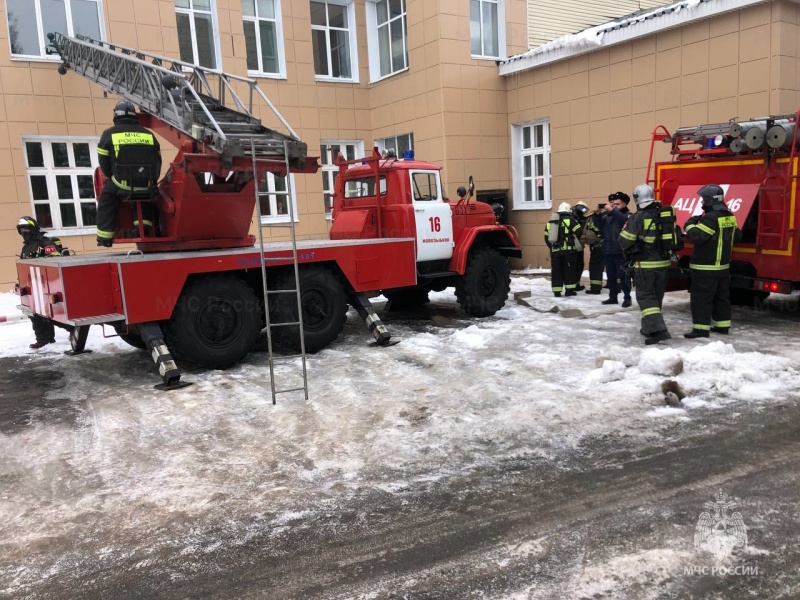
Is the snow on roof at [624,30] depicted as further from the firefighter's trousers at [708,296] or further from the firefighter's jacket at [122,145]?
the firefighter's jacket at [122,145]

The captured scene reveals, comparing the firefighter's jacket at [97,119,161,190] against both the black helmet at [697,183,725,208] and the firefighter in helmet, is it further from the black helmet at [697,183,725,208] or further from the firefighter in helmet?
the firefighter in helmet

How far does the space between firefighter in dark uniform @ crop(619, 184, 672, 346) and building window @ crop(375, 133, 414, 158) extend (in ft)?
32.4

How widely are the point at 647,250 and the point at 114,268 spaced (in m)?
6.20

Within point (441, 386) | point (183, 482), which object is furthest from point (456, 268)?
point (183, 482)

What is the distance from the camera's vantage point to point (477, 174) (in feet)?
53.7

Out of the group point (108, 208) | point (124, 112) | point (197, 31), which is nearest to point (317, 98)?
point (197, 31)

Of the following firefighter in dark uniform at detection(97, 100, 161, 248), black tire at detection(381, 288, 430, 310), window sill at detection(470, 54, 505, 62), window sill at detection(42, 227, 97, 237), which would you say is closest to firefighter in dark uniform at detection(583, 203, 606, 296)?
black tire at detection(381, 288, 430, 310)

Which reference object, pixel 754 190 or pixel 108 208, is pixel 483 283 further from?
Result: pixel 108 208

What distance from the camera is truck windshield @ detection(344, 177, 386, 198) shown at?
31.3ft

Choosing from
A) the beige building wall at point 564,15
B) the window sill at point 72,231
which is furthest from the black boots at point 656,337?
the window sill at point 72,231

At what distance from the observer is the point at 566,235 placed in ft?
38.3

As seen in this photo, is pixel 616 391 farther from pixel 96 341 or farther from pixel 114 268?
pixel 96 341

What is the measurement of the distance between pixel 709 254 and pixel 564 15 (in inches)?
493

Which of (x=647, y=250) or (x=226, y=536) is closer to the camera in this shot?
(x=226, y=536)
